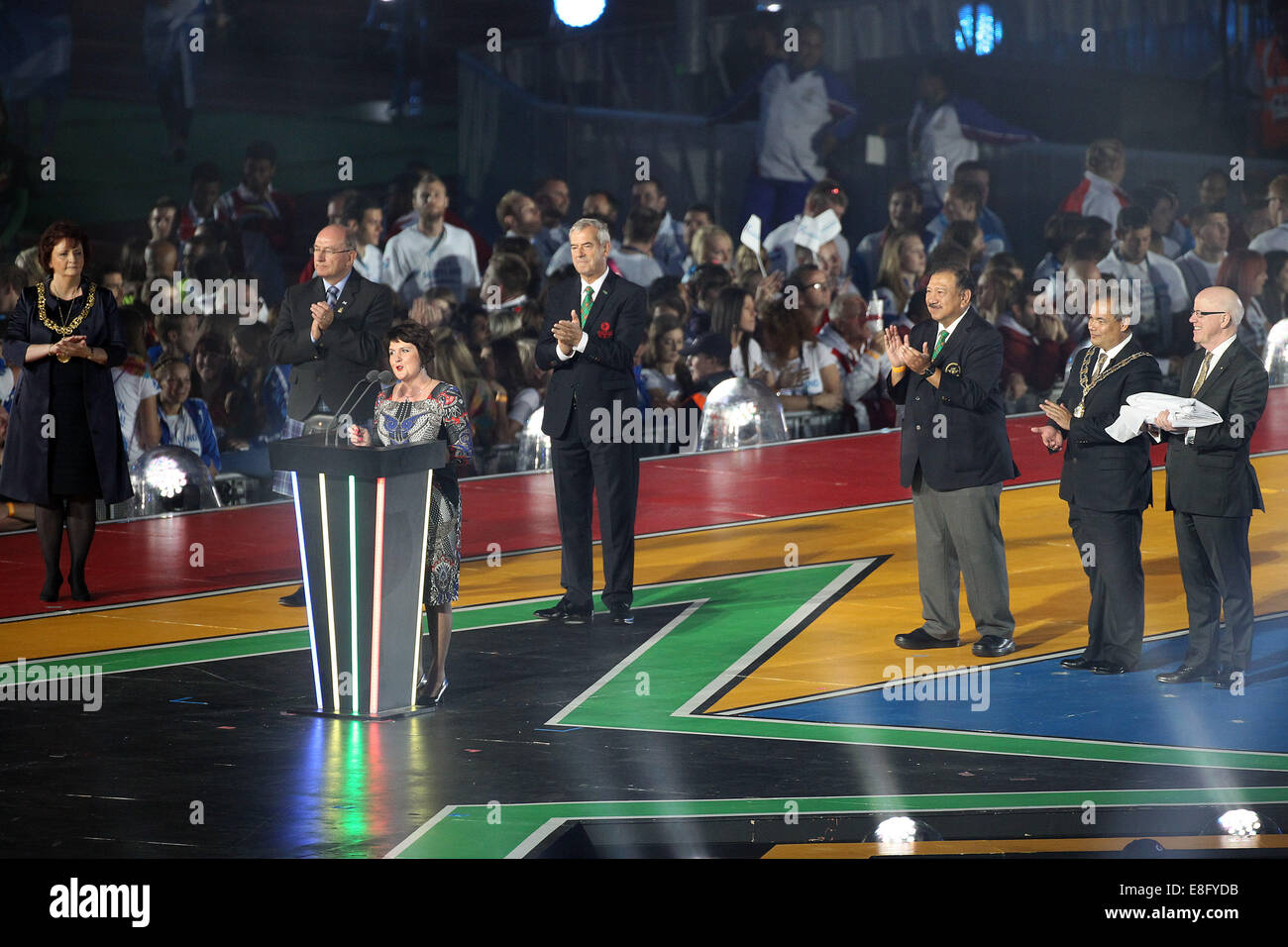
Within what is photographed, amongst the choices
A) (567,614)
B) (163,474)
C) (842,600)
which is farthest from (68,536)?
(842,600)

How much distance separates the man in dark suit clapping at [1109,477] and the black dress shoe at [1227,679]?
0.36 meters

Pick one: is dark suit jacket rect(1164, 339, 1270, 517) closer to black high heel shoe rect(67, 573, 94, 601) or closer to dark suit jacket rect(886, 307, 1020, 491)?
dark suit jacket rect(886, 307, 1020, 491)

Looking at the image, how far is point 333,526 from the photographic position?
6777 mm

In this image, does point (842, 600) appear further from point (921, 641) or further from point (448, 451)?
point (448, 451)

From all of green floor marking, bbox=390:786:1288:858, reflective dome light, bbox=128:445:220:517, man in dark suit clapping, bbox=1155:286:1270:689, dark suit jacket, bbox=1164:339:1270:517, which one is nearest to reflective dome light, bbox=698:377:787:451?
reflective dome light, bbox=128:445:220:517

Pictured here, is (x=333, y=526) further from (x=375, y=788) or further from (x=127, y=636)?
(x=127, y=636)

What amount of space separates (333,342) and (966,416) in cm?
286

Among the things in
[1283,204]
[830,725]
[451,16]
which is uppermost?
[451,16]

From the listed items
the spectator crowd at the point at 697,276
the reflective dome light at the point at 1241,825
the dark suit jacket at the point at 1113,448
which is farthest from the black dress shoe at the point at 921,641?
the spectator crowd at the point at 697,276

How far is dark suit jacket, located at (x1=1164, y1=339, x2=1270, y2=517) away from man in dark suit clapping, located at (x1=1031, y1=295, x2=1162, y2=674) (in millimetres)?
→ 219

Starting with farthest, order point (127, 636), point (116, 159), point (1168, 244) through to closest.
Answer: point (1168, 244), point (116, 159), point (127, 636)
